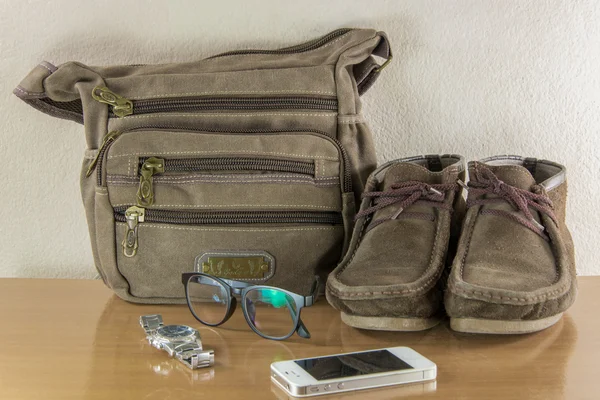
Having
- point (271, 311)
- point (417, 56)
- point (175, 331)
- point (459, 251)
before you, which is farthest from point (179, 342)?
point (417, 56)

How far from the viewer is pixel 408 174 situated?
3.10 ft

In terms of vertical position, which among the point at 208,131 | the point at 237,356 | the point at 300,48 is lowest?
the point at 237,356

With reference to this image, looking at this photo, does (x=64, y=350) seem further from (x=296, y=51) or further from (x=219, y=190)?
(x=296, y=51)

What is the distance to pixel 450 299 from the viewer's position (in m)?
0.79

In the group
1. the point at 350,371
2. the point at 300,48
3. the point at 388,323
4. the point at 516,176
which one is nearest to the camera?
the point at 350,371

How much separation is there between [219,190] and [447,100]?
39 cm

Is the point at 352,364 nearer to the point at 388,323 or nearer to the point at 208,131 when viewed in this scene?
the point at 388,323

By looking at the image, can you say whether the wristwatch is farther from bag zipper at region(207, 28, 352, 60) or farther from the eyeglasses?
bag zipper at region(207, 28, 352, 60)

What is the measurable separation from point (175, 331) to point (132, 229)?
206mm

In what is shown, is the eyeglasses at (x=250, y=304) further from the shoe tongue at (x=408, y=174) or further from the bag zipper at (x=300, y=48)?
the bag zipper at (x=300, y=48)

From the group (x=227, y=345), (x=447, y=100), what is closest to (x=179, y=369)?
(x=227, y=345)

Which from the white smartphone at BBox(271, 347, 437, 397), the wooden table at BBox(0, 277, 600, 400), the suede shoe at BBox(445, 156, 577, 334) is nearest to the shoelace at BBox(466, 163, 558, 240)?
the suede shoe at BBox(445, 156, 577, 334)

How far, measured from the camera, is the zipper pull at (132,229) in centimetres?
97

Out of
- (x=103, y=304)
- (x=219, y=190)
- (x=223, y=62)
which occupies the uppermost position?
(x=223, y=62)
